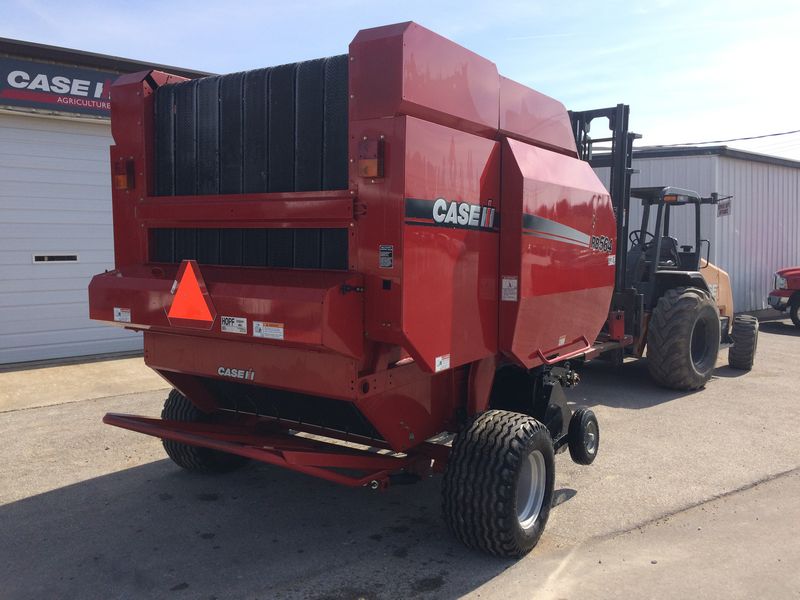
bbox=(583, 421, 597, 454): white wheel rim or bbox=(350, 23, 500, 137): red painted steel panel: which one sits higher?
bbox=(350, 23, 500, 137): red painted steel panel

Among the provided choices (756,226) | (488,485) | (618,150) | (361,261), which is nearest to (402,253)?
(361,261)

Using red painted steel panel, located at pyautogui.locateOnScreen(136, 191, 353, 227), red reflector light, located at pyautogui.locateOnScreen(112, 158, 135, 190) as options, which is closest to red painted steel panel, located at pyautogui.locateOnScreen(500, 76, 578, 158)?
red painted steel panel, located at pyautogui.locateOnScreen(136, 191, 353, 227)

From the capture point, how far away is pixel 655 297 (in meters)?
8.59

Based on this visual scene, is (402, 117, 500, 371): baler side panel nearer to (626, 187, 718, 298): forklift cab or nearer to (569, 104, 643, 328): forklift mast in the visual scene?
(569, 104, 643, 328): forklift mast

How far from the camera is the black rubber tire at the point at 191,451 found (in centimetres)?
475

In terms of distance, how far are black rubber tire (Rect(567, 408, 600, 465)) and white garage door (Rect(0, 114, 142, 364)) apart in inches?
271

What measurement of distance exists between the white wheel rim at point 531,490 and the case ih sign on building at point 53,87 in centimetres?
689

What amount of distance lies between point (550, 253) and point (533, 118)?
0.86m

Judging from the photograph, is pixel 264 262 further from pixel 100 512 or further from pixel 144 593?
pixel 100 512

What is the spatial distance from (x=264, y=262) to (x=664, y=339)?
5.70 metres

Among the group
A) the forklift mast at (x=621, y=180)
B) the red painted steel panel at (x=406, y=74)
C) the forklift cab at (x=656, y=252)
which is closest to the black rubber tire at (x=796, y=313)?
the forklift cab at (x=656, y=252)

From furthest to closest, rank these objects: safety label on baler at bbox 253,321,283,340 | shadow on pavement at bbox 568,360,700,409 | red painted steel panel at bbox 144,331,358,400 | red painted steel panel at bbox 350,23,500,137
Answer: shadow on pavement at bbox 568,360,700,409, red painted steel panel at bbox 144,331,358,400, safety label on baler at bbox 253,321,283,340, red painted steel panel at bbox 350,23,500,137

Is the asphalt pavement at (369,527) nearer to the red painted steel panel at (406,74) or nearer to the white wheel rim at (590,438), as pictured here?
the white wheel rim at (590,438)

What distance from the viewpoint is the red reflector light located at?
4.16 m
